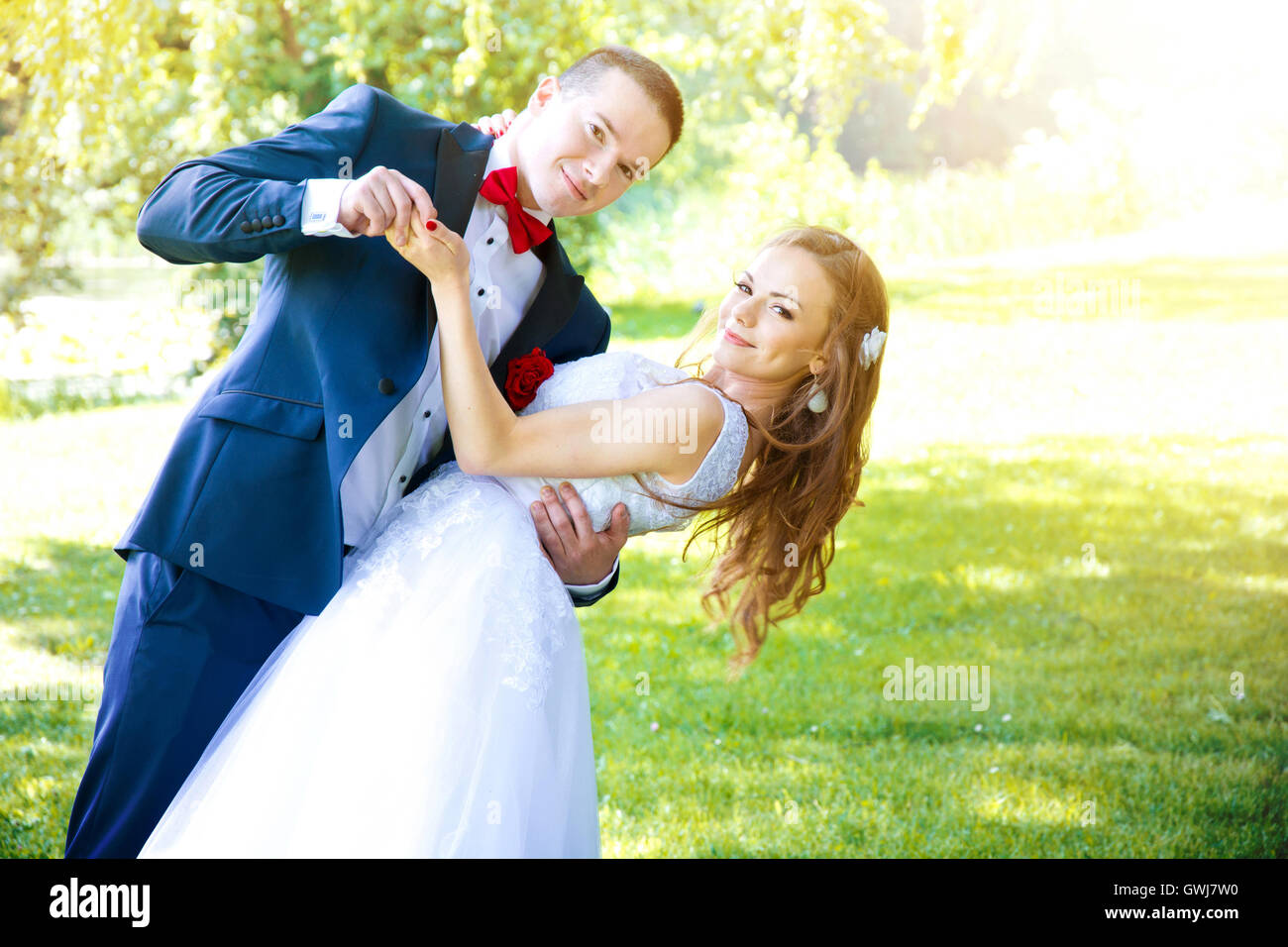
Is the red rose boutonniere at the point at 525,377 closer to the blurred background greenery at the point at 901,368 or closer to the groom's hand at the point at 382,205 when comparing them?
the groom's hand at the point at 382,205

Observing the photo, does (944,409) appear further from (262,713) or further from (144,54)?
(262,713)

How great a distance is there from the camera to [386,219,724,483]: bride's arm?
1978 mm

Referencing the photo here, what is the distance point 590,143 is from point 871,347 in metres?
0.82

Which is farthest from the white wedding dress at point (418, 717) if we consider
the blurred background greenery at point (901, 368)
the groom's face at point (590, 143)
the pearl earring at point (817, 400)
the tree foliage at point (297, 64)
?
the tree foliage at point (297, 64)

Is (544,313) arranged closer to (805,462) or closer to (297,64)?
(805,462)

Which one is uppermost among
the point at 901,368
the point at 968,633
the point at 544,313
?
the point at 544,313

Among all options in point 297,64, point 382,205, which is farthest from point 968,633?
point 297,64

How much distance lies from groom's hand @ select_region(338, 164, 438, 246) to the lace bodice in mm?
605

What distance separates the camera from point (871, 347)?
8.66ft

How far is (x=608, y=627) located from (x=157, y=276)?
25.6ft

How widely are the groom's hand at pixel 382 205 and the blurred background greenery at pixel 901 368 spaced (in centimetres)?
238

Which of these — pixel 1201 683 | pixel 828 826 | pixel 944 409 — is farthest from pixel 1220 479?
pixel 828 826

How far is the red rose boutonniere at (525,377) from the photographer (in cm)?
236

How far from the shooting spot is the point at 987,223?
12.3 metres
